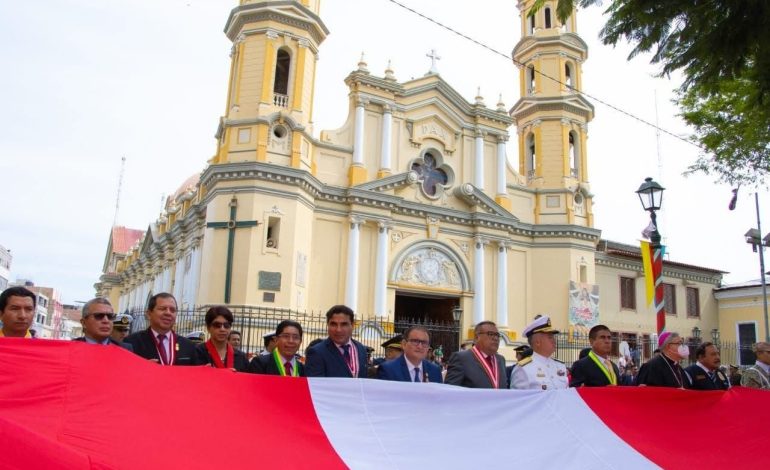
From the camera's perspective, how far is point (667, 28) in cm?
663

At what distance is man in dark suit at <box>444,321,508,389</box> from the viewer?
6.75 meters

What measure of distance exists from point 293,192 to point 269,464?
754 inches

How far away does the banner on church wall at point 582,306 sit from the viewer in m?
28.5

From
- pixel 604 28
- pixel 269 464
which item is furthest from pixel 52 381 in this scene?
pixel 604 28

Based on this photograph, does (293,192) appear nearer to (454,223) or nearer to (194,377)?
(454,223)

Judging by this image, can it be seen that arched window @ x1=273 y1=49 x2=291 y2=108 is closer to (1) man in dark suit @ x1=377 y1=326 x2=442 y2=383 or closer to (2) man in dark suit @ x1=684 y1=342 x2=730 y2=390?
(2) man in dark suit @ x1=684 y1=342 x2=730 y2=390

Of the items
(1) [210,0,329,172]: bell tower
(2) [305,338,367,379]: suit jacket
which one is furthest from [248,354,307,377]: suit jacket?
(1) [210,0,329,172]: bell tower

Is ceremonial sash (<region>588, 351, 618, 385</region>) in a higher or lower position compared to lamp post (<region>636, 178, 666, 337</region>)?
lower

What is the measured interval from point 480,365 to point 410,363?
780 mm

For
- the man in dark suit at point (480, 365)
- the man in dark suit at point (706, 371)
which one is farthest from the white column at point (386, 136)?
the man in dark suit at point (480, 365)

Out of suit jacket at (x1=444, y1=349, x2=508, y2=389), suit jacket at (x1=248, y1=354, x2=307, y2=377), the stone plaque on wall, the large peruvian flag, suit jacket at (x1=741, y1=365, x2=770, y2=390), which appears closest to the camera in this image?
the large peruvian flag

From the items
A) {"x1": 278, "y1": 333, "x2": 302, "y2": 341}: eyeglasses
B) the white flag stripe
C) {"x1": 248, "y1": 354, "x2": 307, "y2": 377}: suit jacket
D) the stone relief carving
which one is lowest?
the white flag stripe

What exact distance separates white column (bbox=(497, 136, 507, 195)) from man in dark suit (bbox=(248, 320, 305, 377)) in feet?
77.2

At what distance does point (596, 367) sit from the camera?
737cm
